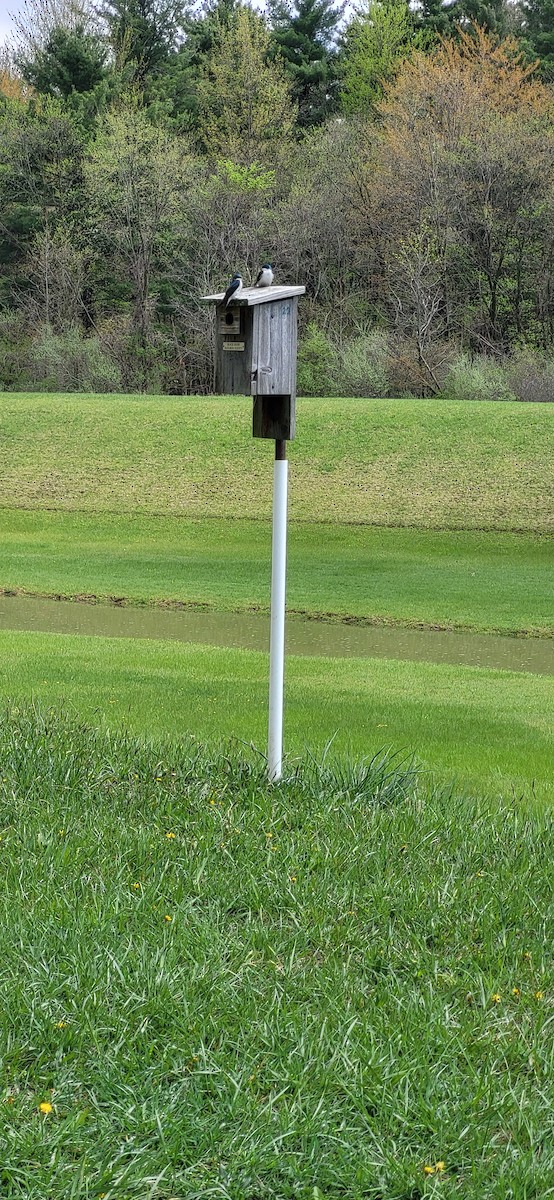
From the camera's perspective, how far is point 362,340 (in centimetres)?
3591

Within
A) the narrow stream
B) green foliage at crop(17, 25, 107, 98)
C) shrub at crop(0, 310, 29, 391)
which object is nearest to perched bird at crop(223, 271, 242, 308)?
the narrow stream

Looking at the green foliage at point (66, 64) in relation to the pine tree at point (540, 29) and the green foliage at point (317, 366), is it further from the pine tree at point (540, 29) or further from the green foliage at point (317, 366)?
the pine tree at point (540, 29)

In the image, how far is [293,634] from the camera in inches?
541

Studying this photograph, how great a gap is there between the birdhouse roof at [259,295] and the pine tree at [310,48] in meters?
41.7

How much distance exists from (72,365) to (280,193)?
9.03 m

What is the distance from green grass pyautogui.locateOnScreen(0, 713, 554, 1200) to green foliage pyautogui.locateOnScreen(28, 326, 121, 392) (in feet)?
111

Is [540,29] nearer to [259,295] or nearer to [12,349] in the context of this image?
[12,349]

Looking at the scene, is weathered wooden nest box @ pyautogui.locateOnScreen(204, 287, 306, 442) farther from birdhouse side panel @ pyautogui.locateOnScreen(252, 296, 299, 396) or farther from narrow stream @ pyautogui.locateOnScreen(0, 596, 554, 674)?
narrow stream @ pyautogui.locateOnScreen(0, 596, 554, 674)

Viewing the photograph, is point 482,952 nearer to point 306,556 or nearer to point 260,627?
point 260,627

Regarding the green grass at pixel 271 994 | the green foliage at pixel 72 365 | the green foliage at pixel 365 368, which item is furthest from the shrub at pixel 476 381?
the green grass at pixel 271 994

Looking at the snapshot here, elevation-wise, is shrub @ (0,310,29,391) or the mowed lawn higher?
shrub @ (0,310,29,391)

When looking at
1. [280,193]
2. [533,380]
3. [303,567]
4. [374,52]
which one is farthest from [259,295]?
[374,52]

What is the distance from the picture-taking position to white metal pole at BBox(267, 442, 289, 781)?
5.80 meters

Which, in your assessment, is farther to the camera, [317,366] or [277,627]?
[317,366]
